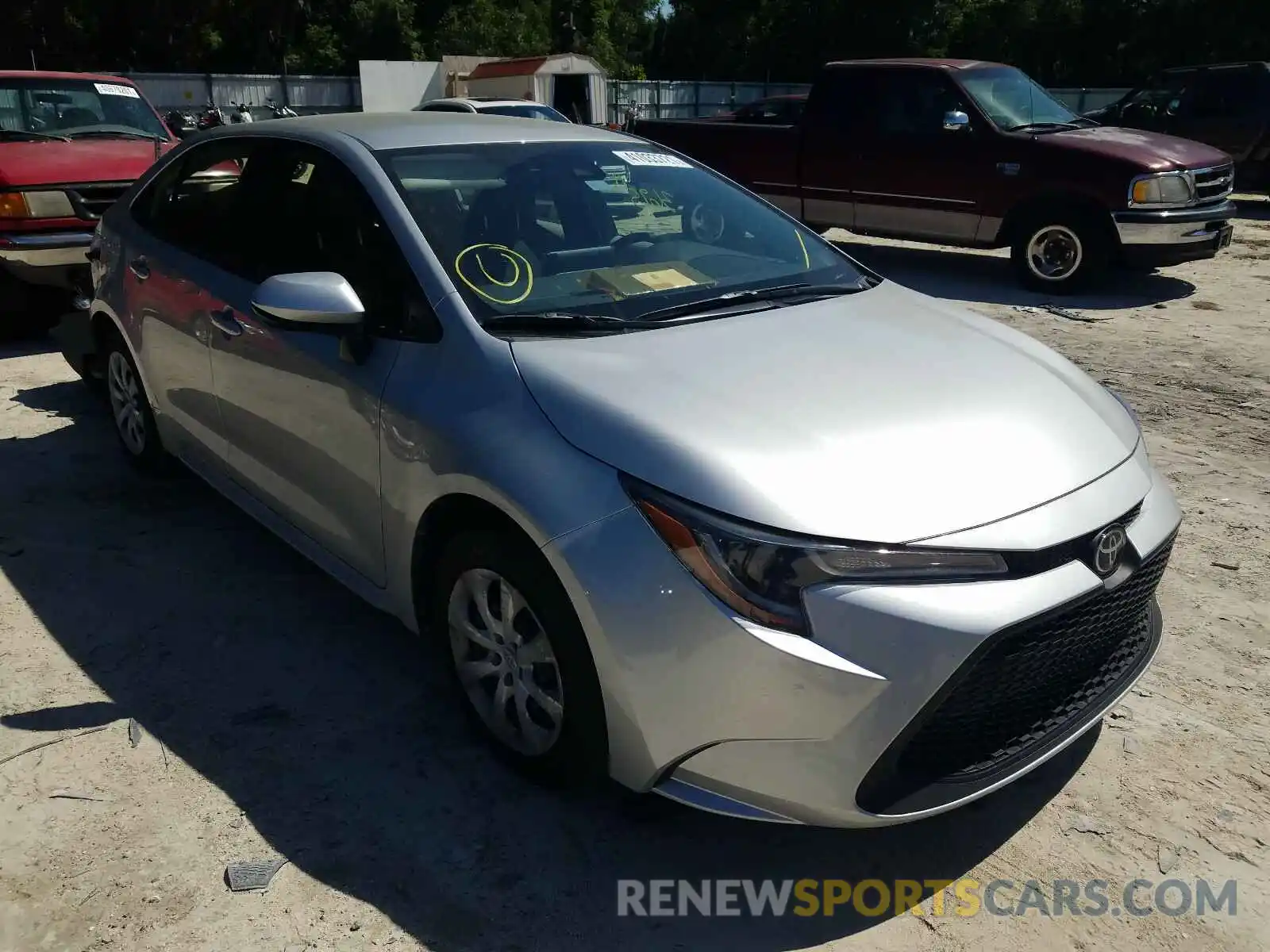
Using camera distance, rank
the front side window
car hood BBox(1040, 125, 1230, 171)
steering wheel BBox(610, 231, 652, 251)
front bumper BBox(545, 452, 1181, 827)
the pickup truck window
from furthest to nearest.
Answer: the front side window, the pickup truck window, car hood BBox(1040, 125, 1230, 171), steering wheel BBox(610, 231, 652, 251), front bumper BBox(545, 452, 1181, 827)

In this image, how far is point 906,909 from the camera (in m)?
2.45

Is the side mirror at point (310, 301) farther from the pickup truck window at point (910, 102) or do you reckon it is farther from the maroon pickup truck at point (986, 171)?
the pickup truck window at point (910, 102)

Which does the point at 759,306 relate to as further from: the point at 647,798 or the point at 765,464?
the point at 647,798

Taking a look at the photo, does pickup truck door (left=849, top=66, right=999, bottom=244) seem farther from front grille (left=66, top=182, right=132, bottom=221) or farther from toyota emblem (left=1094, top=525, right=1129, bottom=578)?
toyota emblem (left=1094, top=525, right=1129, bottom=578)

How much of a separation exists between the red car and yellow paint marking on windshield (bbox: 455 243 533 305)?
3.95m

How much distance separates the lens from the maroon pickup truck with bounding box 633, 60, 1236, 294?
8.75 metres

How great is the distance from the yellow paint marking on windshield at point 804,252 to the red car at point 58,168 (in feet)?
14.0

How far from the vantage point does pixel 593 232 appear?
11.0 feet

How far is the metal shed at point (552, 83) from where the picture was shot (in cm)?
2819

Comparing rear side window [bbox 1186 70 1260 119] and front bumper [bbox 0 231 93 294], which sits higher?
rear side window [bbox 1186 70 1260 119]

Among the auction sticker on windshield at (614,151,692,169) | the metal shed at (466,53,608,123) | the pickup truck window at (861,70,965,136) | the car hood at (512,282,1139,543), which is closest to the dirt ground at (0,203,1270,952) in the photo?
the car hood at (512,282,1139,543)

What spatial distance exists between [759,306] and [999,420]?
33.8 inches

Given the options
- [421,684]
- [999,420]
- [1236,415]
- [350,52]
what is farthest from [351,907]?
[350,52]

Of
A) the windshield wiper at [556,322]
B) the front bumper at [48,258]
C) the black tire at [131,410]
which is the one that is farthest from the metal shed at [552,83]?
the windshield wiper at [556,322]
